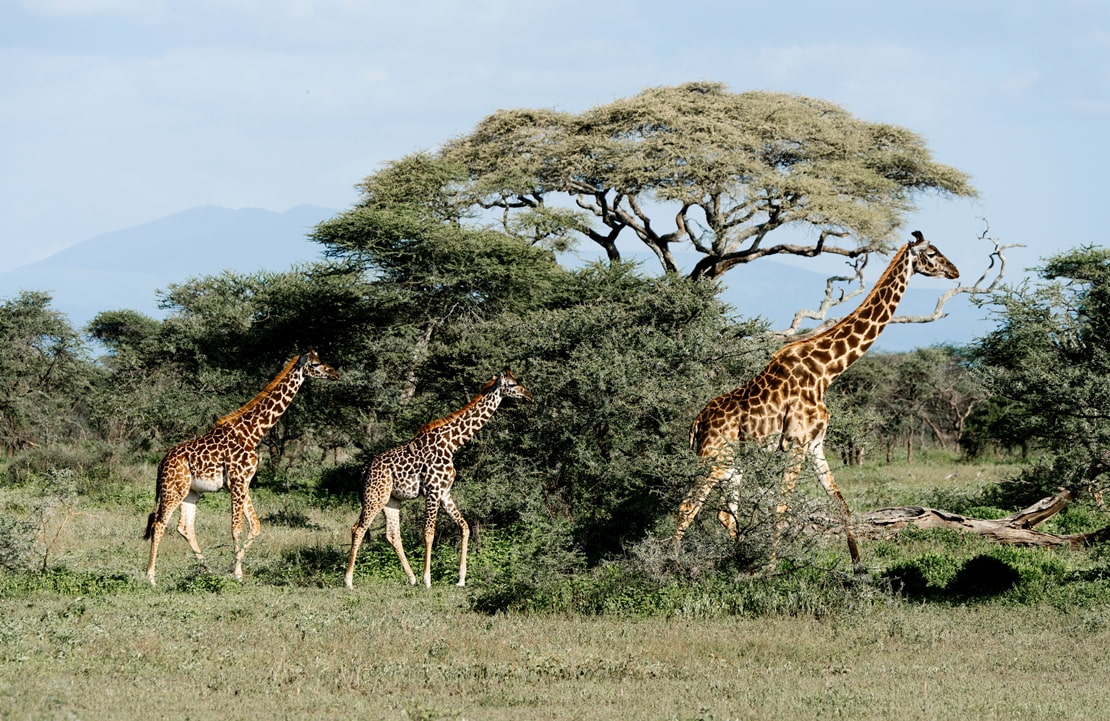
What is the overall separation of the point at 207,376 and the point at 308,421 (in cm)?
355

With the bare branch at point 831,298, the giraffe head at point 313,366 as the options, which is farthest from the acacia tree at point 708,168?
the giraffe head at point 313,366

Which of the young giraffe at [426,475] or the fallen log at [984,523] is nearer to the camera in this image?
the young giraffe at [426,475]

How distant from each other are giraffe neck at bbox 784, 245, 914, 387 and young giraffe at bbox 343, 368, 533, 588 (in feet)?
11.7

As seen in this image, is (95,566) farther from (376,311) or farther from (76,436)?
(76,436)

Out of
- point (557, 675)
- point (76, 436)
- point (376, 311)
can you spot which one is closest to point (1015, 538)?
point (557, 675)

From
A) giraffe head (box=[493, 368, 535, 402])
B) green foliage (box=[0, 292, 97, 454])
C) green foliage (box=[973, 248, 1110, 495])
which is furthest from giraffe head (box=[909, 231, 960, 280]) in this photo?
green foliage (box=[0, 292, 97, 454])

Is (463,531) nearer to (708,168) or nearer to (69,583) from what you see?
(69,583)

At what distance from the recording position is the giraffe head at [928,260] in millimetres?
12875

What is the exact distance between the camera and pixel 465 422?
14.6m

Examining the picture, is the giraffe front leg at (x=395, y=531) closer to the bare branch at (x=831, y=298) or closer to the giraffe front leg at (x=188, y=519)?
the giraffe front leg at (x=188, y=519)

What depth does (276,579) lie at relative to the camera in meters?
14.0

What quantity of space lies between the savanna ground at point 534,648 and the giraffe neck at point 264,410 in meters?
1.55

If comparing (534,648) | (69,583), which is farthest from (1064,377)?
(69,583)

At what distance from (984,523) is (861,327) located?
13.5 feet
